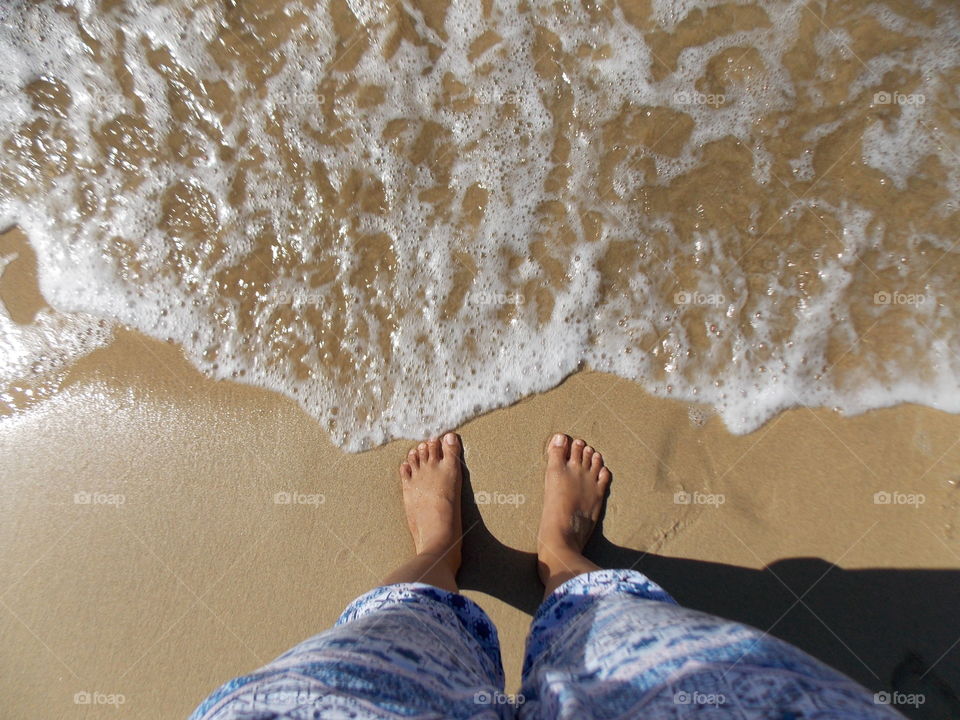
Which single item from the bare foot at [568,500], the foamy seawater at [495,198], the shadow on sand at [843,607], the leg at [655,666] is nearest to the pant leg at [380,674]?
the leg at [655,666]

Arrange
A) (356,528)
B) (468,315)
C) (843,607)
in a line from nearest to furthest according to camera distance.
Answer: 1. (843,607)
2. (356,528)
3. (468,315)

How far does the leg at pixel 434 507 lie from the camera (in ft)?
6.59

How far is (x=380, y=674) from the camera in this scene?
1.11m

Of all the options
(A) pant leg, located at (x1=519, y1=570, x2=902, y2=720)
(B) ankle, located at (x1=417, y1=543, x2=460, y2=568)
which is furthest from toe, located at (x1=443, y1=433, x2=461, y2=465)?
(A) pant leg, located at (x1=519, y1=570, x2=902, y2=720)

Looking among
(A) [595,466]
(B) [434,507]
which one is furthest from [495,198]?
(B) [434,507]

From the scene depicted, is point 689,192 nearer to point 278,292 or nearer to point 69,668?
point 278,292

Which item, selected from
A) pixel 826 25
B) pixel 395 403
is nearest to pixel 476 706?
pixel 395 403

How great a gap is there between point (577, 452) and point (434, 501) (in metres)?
0.62

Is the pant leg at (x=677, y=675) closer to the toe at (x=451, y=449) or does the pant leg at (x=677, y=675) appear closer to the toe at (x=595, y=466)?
the toe at (x=595, y=466)

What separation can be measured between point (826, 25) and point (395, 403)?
8.42 feet

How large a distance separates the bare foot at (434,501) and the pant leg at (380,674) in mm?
479

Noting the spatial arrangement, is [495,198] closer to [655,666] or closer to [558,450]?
[558,450]

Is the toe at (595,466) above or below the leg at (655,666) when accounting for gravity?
above

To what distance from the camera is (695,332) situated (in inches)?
90.7
